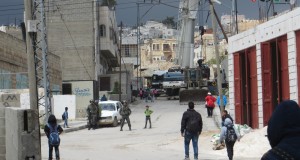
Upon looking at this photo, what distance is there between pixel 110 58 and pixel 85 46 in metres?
18.1

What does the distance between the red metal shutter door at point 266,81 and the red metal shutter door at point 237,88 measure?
324 cm

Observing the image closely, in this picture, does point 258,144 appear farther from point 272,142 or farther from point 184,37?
point 184,37

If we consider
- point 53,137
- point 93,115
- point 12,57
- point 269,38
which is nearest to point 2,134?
point 53,137

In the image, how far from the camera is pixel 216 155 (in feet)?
61.8

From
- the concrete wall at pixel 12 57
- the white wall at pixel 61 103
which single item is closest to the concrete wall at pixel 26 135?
the concrete wall at pixel 12 57

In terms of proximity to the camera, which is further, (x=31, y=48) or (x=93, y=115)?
(x=93, y=115)

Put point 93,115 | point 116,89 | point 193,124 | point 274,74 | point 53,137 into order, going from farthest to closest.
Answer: point 116,89 < point 93,115 < point 274,74 < point 193,124 < point 53,137

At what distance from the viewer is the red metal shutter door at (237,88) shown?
2588 centimetres

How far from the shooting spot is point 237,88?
2616cm

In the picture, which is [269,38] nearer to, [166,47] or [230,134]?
[230,134]

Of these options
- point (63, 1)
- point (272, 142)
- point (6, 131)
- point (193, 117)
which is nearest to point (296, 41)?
point (193, 117)

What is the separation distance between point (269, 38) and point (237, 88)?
4.59 meters

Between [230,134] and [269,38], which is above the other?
[269,38]

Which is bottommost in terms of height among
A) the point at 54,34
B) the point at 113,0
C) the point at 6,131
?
the point at 6,131
